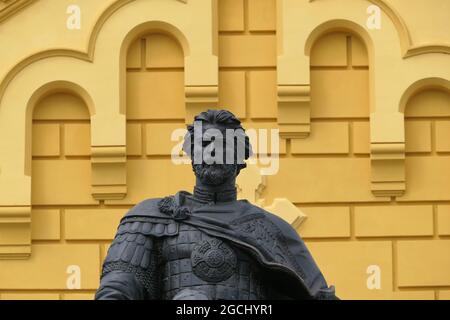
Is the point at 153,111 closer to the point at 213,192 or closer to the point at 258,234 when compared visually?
the point at 213,192

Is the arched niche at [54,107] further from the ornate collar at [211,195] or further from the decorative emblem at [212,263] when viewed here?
the decorative emblem at [212,263]

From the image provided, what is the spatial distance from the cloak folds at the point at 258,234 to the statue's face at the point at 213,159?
6.2 inches

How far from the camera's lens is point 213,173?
14.1 m

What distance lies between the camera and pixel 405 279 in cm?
2150

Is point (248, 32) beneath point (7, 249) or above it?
above

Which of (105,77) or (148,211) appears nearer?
(148,211)

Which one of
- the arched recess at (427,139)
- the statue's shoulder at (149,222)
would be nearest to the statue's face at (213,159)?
the statue's shoulder at (149,222)

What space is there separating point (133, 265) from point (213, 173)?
2.40ft

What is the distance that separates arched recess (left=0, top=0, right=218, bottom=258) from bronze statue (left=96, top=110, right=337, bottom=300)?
7.38 m

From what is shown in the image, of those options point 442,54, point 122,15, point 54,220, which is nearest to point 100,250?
point 54,220

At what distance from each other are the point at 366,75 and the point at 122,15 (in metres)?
2.21

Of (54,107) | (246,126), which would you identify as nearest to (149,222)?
(246,126)

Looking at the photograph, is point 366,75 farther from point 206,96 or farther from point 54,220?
point 54,220

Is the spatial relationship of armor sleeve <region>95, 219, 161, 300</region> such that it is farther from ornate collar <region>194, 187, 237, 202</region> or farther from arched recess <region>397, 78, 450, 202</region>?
arched recess <region>397, 78, 450, 202</region>
